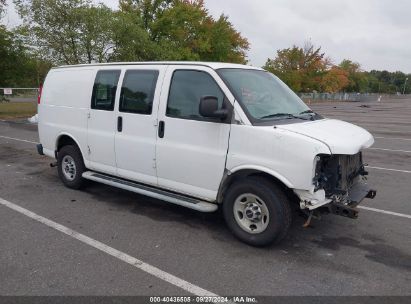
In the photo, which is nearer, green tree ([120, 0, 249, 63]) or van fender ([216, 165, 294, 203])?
van fender ([216, 165, 294, 203])

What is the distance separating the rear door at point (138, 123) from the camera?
5.21 metres

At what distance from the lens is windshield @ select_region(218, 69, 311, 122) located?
4551 mm

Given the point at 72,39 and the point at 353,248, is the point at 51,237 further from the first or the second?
the point at 72,39

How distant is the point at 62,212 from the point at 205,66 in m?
2.91

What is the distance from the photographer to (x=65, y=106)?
653cm

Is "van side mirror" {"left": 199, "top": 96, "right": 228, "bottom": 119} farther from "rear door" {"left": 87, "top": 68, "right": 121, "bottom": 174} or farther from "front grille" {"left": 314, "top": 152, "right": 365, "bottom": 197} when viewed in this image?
"rear door" {"left": 87, "top": 68, "right": 121, "bottom": 174}

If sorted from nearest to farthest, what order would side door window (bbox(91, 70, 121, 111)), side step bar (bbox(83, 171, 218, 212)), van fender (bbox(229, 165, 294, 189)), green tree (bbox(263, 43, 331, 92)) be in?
van fender (bbox(229, 165, 294, 189)), side step bar (bbox(83, 171, 218, 212)), side door window (bbox(91, 70, 121, 111)), green tree (bbox(263, 43, 331, 92))

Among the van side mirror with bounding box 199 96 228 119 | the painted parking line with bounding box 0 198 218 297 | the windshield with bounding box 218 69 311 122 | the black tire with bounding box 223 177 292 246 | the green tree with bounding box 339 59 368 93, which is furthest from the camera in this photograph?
the green tree with bounding box 339 59 368 93

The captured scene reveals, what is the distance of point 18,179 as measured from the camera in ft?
24.0

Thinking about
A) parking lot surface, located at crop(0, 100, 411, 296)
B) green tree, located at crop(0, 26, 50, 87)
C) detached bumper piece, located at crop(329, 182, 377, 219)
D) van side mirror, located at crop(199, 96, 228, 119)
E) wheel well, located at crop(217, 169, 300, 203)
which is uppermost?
green tree, located at crop(0, 26, 50, 87)

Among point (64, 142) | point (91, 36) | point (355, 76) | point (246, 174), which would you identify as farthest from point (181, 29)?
point (355, 76)

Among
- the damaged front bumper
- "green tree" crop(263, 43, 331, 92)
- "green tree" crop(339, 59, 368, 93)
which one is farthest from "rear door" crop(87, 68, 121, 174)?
"green tree" crop(339, 59, 368, 93)

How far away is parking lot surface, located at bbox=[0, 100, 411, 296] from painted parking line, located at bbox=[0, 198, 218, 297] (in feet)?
0.07

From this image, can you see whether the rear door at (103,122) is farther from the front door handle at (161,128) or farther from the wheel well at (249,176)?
the wheel well at (249,176)
